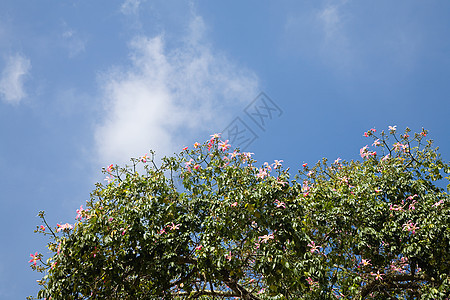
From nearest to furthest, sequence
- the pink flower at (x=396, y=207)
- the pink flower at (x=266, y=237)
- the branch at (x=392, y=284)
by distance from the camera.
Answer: the pink flower at (x=266, y=237) → the pink flower at (x=396, y=207) → the branch at (x=392, y=284)

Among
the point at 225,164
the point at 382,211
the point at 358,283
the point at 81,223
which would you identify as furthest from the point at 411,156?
the point at 81,223

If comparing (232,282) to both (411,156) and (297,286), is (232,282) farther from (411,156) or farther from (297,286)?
(411,156)

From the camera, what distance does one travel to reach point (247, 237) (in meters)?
4.73

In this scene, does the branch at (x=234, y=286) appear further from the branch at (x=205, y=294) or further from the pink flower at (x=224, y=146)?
the pink flower at (x=224, y=146)

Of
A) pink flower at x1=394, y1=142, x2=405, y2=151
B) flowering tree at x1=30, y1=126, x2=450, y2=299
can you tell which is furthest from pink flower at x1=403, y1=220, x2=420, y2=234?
pink flower at x1=394, y1=142, x2=405, y2=151

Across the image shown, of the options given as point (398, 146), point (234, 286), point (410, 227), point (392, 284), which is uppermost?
point (398, 146)

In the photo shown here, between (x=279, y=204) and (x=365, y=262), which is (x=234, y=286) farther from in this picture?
(x=365, y=262)

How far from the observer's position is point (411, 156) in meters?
6.39

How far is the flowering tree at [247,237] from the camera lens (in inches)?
182

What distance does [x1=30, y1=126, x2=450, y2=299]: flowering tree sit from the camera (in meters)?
4.62

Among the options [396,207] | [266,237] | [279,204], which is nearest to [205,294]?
[266,237]

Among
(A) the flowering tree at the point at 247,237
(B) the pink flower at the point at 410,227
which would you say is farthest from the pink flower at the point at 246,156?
(B) the pink flower at the point at 410,227

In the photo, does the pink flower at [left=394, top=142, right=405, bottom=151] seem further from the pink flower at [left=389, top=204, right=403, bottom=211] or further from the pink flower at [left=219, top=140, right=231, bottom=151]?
the pink flower at [left=219, top=140, right=231, bottom=151]

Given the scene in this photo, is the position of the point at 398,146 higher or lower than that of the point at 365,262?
higher
